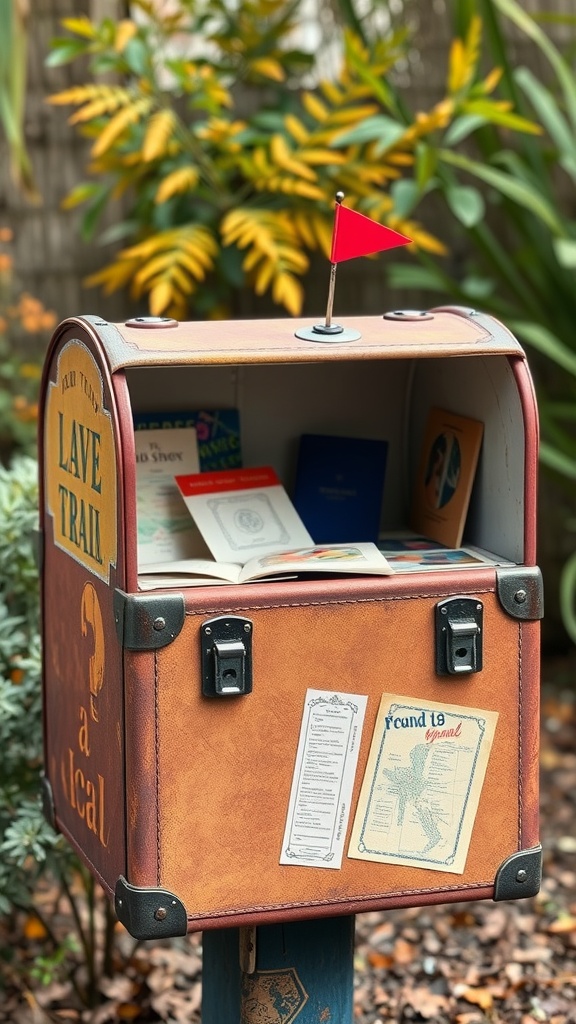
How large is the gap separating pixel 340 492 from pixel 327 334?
47 cm

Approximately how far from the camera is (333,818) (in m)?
2.02

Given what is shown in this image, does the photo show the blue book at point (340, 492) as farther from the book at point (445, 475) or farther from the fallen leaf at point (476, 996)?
the fallen leaf at point (476, 996)

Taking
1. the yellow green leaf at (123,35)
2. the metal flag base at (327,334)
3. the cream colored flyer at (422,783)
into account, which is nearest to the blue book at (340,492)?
the metal flag base at (327,334)

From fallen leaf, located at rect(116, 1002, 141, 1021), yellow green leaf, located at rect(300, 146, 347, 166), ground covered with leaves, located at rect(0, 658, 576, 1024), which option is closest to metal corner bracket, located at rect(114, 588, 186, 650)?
ground covered with leaves, located at rect(0, 658, 576, 1024)

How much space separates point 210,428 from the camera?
2.47 m

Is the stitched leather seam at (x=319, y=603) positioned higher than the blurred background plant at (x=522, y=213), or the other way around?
the blurred background plant at (x=522, y=213)

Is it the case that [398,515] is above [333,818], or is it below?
above

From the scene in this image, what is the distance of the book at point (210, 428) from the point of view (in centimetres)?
244

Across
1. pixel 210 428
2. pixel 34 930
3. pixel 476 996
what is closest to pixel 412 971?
pixel 476 996

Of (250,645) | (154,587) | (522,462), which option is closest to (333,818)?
(250,645)

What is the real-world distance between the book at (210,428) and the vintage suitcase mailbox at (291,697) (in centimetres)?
23

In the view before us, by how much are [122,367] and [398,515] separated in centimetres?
87

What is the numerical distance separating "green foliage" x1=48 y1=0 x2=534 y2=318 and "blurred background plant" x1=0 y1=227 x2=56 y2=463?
0.76ft

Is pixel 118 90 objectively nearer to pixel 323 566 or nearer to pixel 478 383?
pixel 478 383
